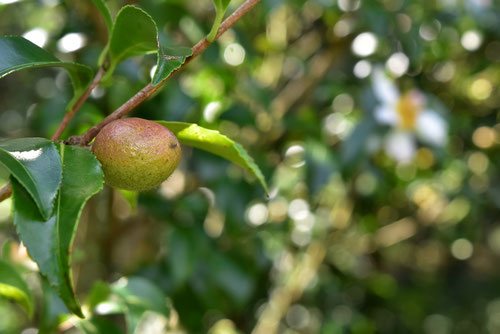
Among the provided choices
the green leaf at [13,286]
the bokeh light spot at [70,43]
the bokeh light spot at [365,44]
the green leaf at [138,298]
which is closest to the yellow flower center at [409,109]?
the bokeh light spot at [365,44]

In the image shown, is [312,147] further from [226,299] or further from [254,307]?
[254,307]

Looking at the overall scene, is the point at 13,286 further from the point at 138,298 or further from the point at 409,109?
the point at 409,109

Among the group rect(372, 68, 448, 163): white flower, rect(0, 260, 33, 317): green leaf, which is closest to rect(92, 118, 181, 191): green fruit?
rect(0, 260, 33, 317): green leaf

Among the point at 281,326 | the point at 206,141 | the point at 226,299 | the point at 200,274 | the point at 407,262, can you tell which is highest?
the point at 206,141

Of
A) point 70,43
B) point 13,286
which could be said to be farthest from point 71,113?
point 70,43

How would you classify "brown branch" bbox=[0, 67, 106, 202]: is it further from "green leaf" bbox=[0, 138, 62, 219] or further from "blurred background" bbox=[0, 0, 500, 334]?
"blurred background" bbox=[0, 0, 500, 334]

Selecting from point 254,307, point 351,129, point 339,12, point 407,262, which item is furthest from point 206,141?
point 407,262

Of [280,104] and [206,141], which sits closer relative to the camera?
[206,141]
